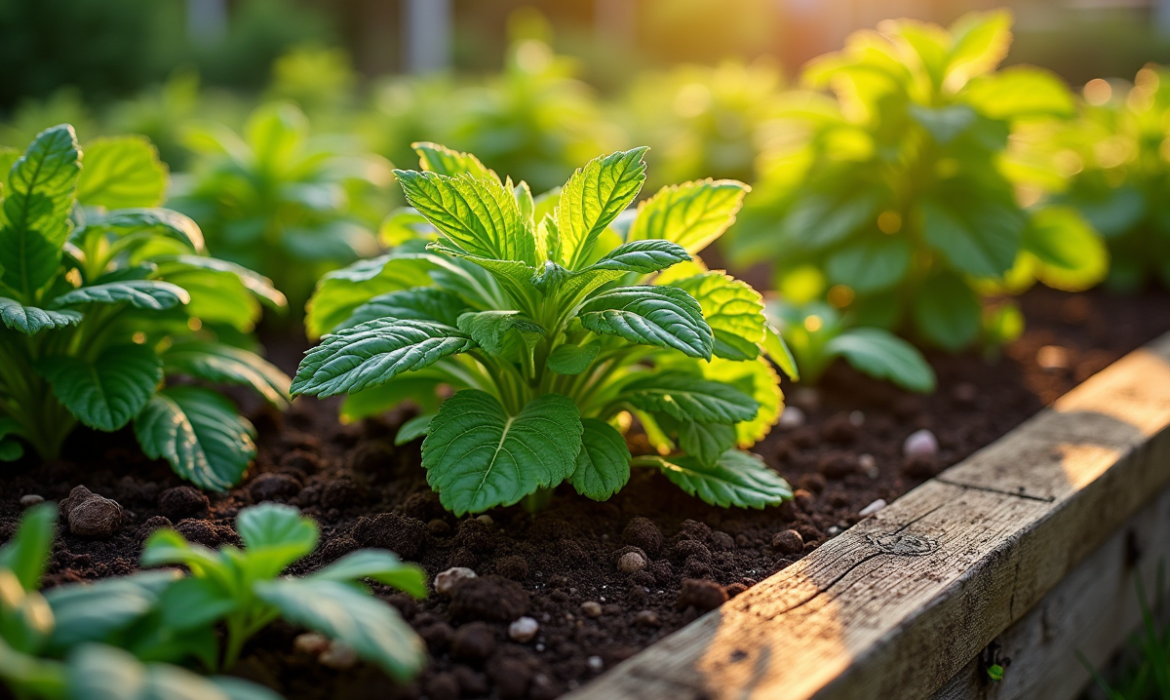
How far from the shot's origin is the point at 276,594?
1.10 metres

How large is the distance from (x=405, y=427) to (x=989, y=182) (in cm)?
209

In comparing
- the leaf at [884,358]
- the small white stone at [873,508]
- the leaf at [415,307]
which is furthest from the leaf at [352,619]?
the leaf at [884,358]

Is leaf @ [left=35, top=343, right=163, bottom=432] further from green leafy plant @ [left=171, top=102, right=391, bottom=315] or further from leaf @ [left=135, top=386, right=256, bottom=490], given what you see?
green leafy plant @ [left=171, top=102, right=391, bottom=315]

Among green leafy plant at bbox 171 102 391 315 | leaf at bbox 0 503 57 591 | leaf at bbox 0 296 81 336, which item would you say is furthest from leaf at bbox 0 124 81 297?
green leafy plant at bbox 171 102 391 315

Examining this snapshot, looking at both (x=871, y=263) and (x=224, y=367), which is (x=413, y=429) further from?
(x=871, y=263)

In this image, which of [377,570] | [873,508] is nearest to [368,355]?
[377,570]

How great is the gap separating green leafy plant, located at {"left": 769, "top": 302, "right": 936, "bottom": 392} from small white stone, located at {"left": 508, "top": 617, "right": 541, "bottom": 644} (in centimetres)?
144

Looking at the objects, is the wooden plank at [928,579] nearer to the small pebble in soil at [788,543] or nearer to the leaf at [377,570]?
the small pebble in soil at [788,543]

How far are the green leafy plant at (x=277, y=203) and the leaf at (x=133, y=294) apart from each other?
1275 mm

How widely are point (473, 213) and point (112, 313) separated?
3.08 ft

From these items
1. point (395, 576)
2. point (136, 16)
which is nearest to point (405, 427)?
point (395, 576)

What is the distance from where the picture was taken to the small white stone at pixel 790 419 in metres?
2.60

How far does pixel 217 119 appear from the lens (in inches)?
217

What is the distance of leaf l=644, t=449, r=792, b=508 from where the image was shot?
1854 millimetres
